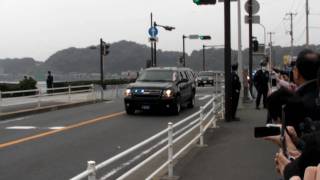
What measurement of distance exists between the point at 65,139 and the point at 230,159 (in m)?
5.56

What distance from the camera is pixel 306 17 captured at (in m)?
67.8

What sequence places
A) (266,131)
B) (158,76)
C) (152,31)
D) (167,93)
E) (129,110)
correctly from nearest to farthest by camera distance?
(266,131) → (167,93) → (129,110) → (158,76) → (152,31)

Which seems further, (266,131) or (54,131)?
(54,131)

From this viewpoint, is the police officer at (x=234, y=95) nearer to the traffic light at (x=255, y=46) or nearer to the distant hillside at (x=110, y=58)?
the traffic light at (x=255, y=46)

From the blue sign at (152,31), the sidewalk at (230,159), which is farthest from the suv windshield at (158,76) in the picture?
the blue sign at (152,31)

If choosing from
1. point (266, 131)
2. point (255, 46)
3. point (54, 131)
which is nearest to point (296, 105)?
point (266, 131)

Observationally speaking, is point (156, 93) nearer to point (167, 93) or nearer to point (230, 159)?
point (167, 93)

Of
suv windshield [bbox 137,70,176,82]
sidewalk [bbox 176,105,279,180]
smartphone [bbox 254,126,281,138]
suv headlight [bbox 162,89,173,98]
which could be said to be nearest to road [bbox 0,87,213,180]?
suv headlight [bbox 162,89,173,98]

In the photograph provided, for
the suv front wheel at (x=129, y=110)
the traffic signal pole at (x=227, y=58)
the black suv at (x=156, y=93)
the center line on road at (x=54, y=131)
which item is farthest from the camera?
the suv front wheel at (x=129, y=110)

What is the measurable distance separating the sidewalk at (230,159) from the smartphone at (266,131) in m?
4.71

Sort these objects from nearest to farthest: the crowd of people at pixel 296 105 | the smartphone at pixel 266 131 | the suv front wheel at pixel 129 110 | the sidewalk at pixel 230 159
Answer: the crowd of people at pixel 296 105, the smartphone at pixel 266 131, the sidewalk at pixel 230 159, the suv front wheel at pixel 129 110

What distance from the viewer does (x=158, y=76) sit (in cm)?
2388

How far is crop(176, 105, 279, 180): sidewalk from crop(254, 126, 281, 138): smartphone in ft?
15.5

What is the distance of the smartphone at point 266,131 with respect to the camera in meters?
4.12
